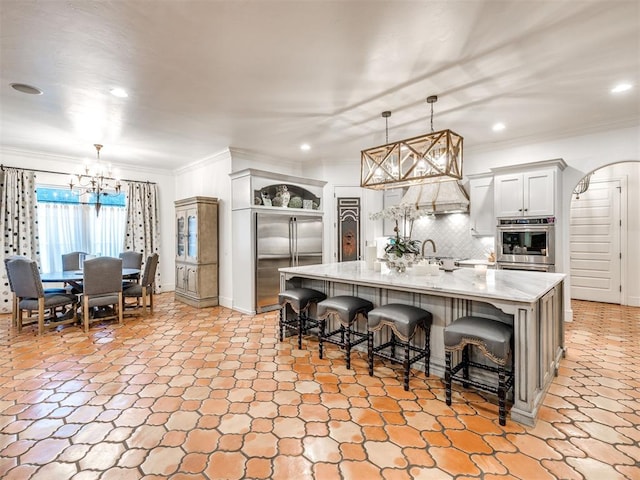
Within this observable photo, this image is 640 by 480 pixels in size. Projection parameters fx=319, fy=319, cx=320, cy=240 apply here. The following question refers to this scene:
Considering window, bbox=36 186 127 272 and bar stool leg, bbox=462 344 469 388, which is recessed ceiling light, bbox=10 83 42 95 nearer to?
window, bbox=36 186 127 272

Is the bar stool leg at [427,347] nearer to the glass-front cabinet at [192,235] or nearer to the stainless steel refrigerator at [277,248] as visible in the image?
the stainless steel refrigerator at [277,248]

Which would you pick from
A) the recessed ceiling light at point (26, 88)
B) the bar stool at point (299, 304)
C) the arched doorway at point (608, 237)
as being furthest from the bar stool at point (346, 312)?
the arched doorway at point (608, 237)

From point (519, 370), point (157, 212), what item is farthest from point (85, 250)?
point (519, 370)

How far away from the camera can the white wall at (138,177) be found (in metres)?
5.43

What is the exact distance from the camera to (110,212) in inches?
250

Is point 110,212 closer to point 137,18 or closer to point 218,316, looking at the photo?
point 218,316

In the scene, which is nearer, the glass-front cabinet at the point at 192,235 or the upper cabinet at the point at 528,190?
the upper cabinet at the point at 528,190

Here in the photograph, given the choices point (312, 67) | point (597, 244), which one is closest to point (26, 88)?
point (312, 67)

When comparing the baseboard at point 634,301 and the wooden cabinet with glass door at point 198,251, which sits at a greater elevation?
the wooden cabinet with glass door at point 198,251

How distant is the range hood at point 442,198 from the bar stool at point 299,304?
2904mm

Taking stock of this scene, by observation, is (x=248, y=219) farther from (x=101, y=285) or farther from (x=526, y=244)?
(x=526, y=244)

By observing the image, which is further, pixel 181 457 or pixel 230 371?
pixel 230 371

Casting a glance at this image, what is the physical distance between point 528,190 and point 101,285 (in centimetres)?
622

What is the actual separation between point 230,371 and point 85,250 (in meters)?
4.81
